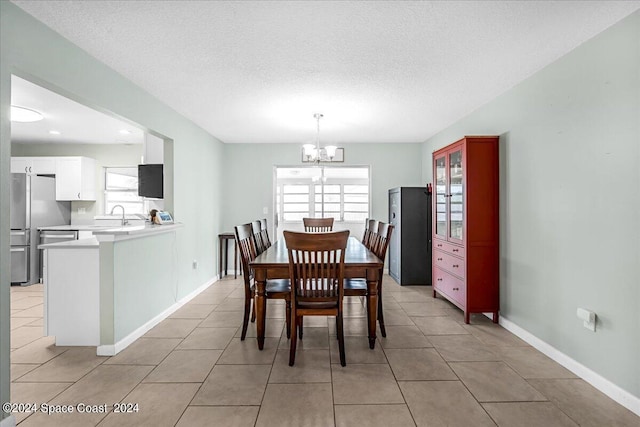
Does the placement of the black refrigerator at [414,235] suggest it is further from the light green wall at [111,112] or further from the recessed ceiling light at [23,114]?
the recessed ceiling light at [23,114]

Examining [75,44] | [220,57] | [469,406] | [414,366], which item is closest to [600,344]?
[469,406]

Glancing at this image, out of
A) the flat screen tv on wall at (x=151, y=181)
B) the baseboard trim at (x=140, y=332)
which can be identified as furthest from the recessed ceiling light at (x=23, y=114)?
the baseboard trim at (x=140, y=332)


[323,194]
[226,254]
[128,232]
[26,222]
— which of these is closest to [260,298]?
[128,232]

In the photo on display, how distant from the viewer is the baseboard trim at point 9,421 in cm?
166

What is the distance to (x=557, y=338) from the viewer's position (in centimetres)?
245

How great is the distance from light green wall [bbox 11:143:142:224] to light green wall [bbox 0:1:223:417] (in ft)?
6.19

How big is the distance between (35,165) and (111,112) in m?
4.02

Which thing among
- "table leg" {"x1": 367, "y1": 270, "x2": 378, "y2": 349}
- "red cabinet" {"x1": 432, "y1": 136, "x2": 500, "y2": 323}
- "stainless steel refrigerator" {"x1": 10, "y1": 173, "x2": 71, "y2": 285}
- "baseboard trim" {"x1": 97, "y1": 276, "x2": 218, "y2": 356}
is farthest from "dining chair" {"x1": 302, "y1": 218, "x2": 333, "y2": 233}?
"stainless steel refrigerator" {"x1": 10, "y1": 173, "x2": 71, "y2": 285}

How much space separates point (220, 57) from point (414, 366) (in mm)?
2760

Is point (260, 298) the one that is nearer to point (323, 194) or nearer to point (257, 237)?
point (257, 237)

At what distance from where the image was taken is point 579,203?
2252mm

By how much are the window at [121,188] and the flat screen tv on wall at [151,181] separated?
6.99 feet

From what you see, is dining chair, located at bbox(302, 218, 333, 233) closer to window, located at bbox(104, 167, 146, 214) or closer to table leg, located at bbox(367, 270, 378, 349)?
table leg, located at bbox(367, 270, 378, 349)

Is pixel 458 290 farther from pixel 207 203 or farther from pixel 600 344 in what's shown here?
pixel 207 203
